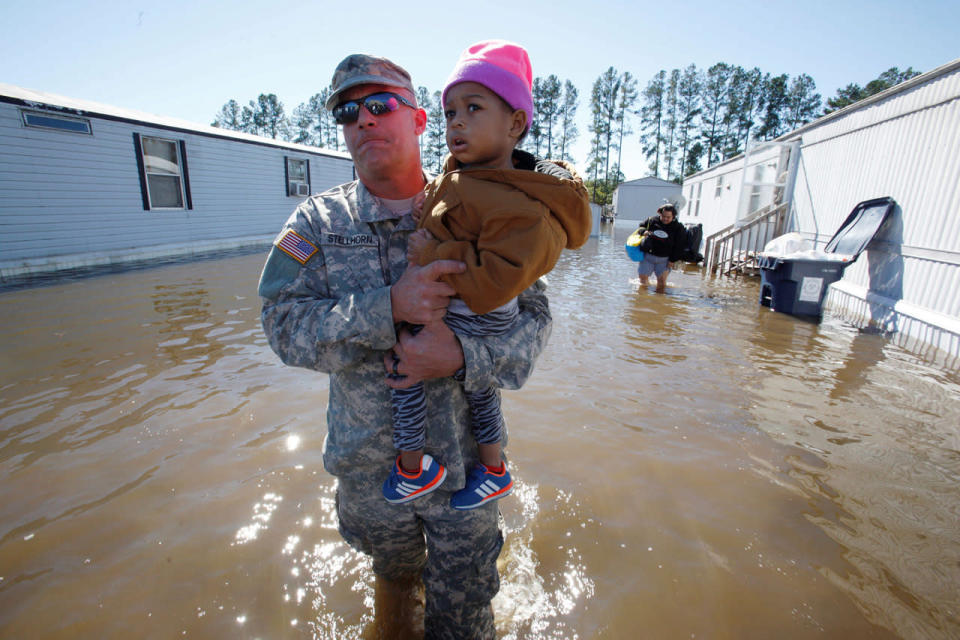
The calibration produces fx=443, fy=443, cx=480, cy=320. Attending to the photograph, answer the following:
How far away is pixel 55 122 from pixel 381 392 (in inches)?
469

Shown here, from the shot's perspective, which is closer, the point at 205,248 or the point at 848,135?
the point at 848,135

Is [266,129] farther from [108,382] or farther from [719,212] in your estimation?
[108,382]

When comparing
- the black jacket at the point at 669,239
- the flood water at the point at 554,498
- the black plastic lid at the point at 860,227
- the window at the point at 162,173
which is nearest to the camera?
the flood water at the point at 554,498

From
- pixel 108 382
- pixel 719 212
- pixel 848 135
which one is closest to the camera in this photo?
pixel 108 382

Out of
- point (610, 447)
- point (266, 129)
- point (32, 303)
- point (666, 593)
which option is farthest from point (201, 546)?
point (266, 129)

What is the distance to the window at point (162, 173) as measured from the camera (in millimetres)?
10805

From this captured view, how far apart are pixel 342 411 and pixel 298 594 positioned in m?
1.11

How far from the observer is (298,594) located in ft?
7.07

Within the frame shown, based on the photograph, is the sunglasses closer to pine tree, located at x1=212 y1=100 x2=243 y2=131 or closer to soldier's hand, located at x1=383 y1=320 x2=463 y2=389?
soldier's hand, located at x1=383 y1=320 x2=463 y2=389

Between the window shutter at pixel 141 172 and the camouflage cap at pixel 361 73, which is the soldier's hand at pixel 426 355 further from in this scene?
the window shutter at pixel 141 172

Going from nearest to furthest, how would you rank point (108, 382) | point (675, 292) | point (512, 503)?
point (512, 503)
point (108, 382)
point (675, 292)

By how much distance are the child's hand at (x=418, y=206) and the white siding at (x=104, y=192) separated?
36.4 ft

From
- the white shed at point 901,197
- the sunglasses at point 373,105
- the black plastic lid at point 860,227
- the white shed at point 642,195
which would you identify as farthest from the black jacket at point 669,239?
the white shed at point 642,195

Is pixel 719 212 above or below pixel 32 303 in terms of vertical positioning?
above
